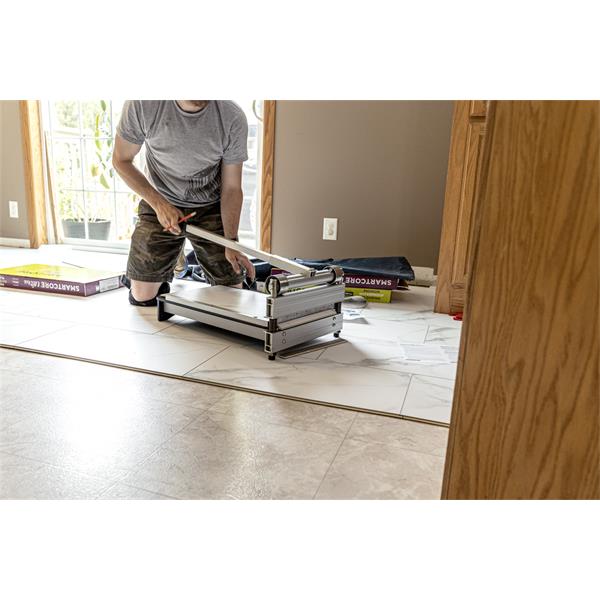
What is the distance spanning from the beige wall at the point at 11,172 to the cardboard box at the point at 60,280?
124 cm

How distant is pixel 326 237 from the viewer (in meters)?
3.14

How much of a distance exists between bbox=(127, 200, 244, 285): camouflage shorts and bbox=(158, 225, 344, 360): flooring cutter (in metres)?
0.24

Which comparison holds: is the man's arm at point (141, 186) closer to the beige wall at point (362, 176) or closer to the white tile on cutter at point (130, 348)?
the white tile on cutter at point (130, 348)

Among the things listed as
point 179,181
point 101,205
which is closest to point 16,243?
point 101,205

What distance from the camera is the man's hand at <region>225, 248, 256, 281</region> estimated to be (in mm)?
2268

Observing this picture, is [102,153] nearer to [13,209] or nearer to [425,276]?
[13,209]

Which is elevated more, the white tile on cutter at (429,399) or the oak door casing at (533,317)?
the oak door casing at (533,317)

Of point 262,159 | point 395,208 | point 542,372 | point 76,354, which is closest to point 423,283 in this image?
point 395,208

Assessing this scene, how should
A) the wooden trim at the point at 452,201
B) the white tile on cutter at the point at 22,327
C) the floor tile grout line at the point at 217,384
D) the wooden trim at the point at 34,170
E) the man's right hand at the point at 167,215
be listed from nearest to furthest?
the floor tile grout line at the point at 217,384, the white tile on cutter at the point at 22,327, the man's right hand at the point at 167,215, the wooden trim at the point at 452,201, the wooden trim at the point at 34,170

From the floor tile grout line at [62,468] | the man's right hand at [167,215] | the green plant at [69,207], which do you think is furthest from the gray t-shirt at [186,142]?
the green plant at [69,207]

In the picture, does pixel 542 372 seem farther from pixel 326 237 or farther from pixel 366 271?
pixel 326 237

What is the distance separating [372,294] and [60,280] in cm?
146

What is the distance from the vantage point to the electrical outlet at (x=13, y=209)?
12.4 ft

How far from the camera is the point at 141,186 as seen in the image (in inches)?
85.9
